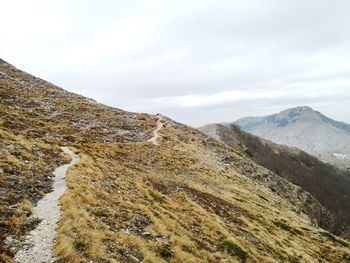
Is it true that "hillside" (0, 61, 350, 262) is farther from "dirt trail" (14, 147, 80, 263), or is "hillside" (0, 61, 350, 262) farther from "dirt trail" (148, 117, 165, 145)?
"dirt trail" (148, 117, 165, 145)

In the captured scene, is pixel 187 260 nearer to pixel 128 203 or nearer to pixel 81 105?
pixel 128 203

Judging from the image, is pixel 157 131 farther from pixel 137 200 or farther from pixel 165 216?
pixel 165 216

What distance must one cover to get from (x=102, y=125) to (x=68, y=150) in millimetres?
32211

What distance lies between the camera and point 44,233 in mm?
19797

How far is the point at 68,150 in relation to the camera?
46219 mm

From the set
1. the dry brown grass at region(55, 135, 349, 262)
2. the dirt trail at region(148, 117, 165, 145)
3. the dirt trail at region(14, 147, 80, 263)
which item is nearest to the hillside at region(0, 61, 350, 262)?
the dry brown grass at region(55, 135, 349, 262)

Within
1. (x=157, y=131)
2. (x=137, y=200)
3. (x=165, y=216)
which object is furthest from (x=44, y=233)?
(x=157, y=131)

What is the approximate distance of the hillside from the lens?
832 inches

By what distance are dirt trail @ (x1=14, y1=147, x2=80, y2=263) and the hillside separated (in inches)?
16.5

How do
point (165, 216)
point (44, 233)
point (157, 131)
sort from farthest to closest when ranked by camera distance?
point (157, 131) → point (165, 216) → point (44, 233)

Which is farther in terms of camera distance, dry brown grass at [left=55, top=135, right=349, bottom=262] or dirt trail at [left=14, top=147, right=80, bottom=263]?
dry brown grass at [left=55, top=135, right=349, bottom=262]

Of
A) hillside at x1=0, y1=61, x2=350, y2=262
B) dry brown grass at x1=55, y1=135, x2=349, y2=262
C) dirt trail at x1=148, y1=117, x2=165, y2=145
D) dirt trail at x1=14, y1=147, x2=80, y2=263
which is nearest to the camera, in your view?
dirt trail at x1=14, y1=147, x2=80, y2=263

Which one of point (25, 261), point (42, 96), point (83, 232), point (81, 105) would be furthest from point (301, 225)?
point (42, 96)

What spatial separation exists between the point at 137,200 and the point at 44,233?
467 inches
